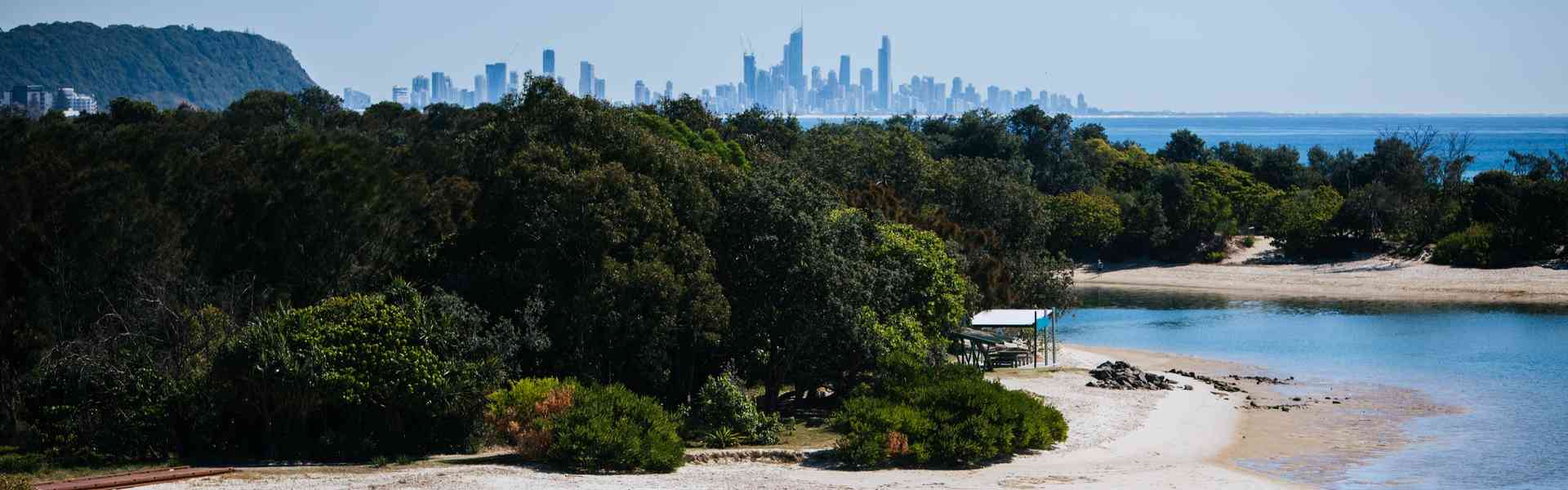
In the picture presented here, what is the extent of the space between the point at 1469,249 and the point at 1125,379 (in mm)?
40260

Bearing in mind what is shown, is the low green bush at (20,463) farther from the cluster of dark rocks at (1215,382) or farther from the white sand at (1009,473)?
the cluster of dark rocks at (1215,382)

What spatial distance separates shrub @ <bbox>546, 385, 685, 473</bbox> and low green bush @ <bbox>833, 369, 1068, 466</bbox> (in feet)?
10.9

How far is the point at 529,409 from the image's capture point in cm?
2427

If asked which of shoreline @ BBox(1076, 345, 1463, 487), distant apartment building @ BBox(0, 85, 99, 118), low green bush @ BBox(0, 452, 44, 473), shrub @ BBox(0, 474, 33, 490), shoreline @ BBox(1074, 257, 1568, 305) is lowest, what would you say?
shoreline @ BBox(1076, 345, 1463, 487)

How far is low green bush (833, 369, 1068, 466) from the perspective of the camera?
24.6 m

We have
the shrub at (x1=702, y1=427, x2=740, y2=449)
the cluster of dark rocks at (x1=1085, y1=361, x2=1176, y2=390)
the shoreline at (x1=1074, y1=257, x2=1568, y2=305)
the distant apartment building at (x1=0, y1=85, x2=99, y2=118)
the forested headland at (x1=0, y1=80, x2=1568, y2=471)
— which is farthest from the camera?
the distant apartment building at (x1=0, y1=85, x2=99, y2=118)

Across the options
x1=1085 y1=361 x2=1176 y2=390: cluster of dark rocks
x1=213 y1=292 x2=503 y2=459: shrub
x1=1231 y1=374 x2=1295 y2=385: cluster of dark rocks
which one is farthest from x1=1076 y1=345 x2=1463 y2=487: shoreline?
x1=213 y1=292 x2=503 y2=459: shrub

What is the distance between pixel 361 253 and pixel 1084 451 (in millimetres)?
15589

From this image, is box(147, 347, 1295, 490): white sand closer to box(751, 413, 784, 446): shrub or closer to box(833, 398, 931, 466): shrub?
box(833, 398, 931, 466): shrub

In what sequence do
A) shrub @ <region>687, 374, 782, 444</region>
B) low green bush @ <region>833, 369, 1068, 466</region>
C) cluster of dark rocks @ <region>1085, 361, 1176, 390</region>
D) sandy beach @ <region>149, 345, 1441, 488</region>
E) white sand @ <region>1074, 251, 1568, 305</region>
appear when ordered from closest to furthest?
sandy beach @ <region>149, 345, 1441, 488</region> → low green bush @ <region>833, 369, 1068, 466</region> → shrub @ <region>687, 374, 782, 444</region> → cluster of dark rocks @ <region>1085, 361, 1176, 390</region> → white sand @ <region>1074, 251, 1568, 305</region>

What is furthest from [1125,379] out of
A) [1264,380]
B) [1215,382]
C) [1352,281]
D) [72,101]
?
[72,101]

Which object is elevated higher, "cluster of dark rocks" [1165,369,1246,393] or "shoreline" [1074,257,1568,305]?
"shoreline" [1074,257,1568,305]

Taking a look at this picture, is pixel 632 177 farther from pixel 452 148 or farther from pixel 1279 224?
pixel 1279 224

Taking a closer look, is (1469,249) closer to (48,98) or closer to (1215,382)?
(1215,382)
